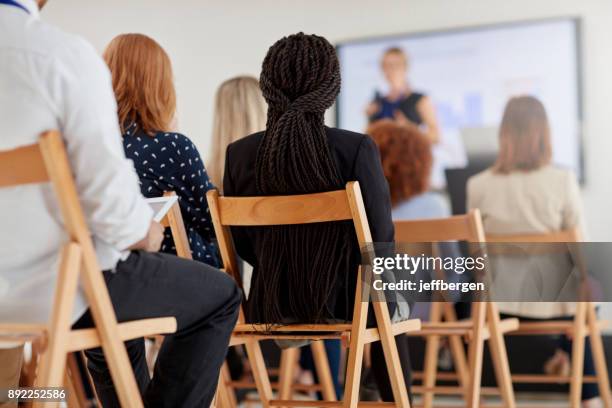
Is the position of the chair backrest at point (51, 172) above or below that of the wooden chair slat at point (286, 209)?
above

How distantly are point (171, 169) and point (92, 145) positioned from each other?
0.84m

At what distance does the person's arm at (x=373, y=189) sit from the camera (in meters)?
1.99

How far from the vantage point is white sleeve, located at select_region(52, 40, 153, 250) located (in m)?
1.48

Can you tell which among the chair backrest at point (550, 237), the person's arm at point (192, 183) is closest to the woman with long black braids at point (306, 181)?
the person's arm at point (192, 183)

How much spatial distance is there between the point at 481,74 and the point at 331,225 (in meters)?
3.47

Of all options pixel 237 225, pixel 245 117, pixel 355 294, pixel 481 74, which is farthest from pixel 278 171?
pixel 481 74

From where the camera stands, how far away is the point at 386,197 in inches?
79.4

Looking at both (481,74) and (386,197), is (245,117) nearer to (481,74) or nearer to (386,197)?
(386,197)

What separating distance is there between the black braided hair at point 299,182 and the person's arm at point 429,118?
3298 mm

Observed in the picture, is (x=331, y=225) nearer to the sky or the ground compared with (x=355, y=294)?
nearer to the sky

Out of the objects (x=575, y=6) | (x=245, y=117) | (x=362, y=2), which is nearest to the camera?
(x=245, y=117)

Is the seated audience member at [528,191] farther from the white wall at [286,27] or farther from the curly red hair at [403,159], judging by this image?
the white wall at [286,27]

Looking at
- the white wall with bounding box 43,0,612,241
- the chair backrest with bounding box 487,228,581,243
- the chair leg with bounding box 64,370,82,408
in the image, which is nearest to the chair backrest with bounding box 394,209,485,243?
the chair backrest with bounding box 487,228,581,243

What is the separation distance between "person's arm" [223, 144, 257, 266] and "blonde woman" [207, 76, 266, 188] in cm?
72
